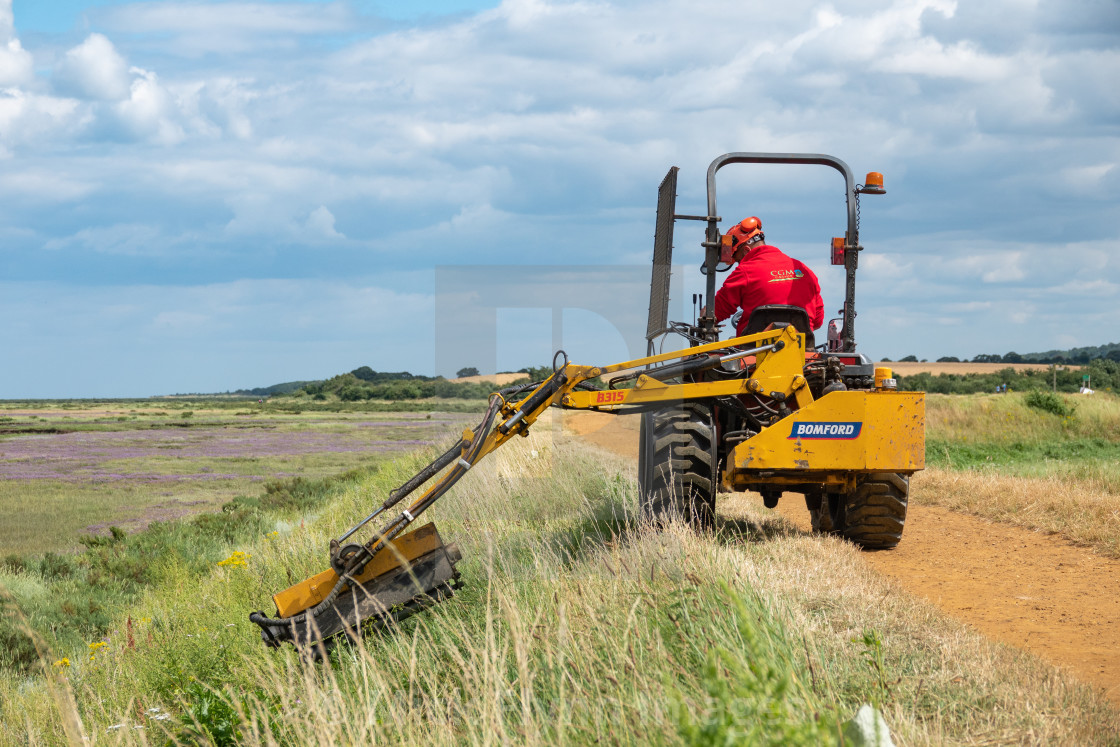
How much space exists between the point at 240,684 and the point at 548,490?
550cm

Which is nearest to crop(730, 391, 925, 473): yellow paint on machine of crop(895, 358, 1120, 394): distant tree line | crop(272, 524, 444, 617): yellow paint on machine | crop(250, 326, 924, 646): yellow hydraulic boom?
crop(250, 326, 924, 646): yellow hydraulic boom

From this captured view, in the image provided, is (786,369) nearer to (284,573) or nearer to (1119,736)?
(1119,736)

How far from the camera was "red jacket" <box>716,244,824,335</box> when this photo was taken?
794cm

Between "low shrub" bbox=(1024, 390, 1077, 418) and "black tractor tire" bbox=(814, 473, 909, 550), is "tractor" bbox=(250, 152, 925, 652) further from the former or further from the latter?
"low shrub" bbox=(1024, 390, 1077, 418)

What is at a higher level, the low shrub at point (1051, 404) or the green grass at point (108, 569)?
the low shrub at point (1051, 404)

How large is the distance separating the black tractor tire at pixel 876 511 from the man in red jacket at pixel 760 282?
1.50 meters

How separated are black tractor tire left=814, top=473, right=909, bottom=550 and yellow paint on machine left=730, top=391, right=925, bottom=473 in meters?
0.66

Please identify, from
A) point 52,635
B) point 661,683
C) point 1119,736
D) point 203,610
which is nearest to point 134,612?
point 52,635

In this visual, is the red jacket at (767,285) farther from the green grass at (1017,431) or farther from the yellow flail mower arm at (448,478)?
the green grass at (1017,431)

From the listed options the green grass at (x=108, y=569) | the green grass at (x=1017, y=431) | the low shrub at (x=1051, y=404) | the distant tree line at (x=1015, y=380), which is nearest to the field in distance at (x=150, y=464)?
the green grass at (x=108, y=569)

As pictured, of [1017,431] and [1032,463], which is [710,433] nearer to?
[1032,463]

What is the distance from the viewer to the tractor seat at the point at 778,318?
7684 mm

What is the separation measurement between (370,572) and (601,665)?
244 centimetres

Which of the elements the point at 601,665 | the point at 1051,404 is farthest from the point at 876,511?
the point at 1051,404
